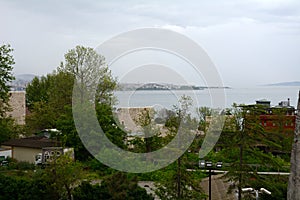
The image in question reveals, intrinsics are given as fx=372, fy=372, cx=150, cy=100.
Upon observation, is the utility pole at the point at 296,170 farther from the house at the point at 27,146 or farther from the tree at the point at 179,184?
the house at the point at 27,146

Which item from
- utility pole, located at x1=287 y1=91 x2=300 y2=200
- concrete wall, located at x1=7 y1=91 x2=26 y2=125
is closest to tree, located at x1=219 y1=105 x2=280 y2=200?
utility pole, located at x1=287 y1=91 x2=300 y2=200

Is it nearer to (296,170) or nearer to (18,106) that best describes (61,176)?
(296,170)

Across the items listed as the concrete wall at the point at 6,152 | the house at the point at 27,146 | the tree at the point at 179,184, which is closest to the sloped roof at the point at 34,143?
the house at the point at 27,146

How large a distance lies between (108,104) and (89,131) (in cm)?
257

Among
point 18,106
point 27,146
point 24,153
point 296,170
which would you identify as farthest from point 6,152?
point 296,170

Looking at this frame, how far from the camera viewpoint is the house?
13.5 metres

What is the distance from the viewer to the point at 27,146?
1359 cm

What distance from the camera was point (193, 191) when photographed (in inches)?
280

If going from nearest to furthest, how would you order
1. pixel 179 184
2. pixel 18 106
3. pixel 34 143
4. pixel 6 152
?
pixel 179 184 → pixel 34 143 → pixel 6 152 → pixel 18 106

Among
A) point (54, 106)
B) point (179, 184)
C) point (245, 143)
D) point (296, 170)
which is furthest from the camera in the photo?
point (54, 106)

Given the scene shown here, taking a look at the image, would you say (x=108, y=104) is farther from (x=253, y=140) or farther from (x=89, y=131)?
(x=253, y=140)

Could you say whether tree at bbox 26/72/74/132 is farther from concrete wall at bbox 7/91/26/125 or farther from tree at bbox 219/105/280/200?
tree at bbox 219/105/280/200

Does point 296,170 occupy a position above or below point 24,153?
above

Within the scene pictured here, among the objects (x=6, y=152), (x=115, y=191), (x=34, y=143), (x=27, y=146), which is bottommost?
(x=6, y=152)
